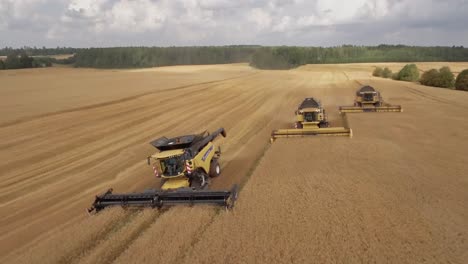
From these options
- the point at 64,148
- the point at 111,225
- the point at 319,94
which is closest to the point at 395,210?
the point at 111,225

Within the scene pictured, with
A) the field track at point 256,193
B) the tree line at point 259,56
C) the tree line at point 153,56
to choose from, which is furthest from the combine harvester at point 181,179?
the tree line at point 153,56

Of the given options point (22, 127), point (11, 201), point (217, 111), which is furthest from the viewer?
point (217, 111)

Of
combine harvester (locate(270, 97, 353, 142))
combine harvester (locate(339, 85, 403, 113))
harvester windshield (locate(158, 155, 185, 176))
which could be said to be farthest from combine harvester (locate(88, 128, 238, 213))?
combine harvester (locate(339, 85, 403, 113))

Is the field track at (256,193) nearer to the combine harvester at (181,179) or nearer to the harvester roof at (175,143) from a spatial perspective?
the combine harvester at (181,179)

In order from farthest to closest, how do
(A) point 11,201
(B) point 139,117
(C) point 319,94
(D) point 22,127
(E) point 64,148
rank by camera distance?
(C) point 319,94 < (B) point 139,117 < (D) point 22,127 < (E) point 64,148 < (A) point 11,201

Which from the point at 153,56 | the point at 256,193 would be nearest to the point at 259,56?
the point at 153,56

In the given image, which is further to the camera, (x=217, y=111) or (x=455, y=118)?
(x=217, y=111)

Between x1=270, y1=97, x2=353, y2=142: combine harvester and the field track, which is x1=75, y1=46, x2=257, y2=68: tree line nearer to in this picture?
the field track

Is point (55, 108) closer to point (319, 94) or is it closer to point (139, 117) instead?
point (139, 117)
